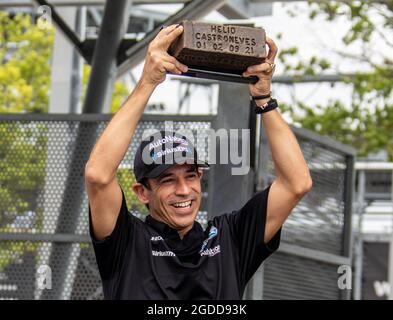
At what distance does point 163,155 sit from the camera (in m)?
4.21

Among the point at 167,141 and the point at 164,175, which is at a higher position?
the point at 167,141

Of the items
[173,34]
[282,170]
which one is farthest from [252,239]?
[173,34]

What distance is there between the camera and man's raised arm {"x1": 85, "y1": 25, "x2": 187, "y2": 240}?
402 cm

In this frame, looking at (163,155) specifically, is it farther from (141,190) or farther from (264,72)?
(264,72)

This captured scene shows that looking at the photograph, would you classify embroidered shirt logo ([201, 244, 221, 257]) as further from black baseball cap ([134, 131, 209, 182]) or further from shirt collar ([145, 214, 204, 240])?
black baseball cap ([134, 131, 209, 182])

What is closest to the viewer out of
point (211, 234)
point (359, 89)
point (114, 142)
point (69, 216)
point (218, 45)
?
point (218, 45)

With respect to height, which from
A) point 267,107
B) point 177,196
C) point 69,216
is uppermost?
point 267,107

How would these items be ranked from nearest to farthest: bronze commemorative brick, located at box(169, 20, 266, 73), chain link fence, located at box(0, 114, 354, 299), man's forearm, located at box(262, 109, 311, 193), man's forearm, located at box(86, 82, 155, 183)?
1. bronze commemorative brick, located at box(169, 20, 266, 73)
2. man's forearm, located at box(86, 82, 155, 183)
3. man's forearm, located at box(262, 109, 311, 193)
4. chain link fence, located at box(0, 114, 354, 299)

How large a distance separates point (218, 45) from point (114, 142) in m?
0.53

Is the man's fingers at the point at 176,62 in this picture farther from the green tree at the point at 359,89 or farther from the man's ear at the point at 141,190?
the green tree at the point at 359,89

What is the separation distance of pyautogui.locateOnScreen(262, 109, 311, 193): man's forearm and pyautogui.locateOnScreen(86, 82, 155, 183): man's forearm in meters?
0.52

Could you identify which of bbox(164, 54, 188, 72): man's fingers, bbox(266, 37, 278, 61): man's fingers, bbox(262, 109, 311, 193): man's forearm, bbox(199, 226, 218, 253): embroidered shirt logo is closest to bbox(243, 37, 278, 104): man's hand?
bbox(266, 37, 278, 61): man's fingers

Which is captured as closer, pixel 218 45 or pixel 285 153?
pixel 218 45
